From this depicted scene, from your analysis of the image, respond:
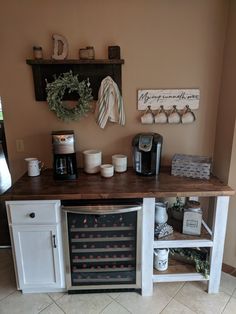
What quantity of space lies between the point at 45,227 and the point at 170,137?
1.36 m

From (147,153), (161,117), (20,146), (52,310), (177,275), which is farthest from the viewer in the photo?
(20,146)

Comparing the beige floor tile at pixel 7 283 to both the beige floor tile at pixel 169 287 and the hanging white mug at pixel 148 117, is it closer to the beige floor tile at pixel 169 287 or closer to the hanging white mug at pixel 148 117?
the beige floor tile at pixel 169 287

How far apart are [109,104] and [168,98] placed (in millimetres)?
545

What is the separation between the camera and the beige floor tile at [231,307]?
164 centimetres

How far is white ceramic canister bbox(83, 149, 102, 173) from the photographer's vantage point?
6.38 ft

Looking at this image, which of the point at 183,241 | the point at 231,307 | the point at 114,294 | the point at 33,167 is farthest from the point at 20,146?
the point at 231,307

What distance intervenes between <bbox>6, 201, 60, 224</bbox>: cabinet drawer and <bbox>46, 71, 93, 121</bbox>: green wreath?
2.64 feet

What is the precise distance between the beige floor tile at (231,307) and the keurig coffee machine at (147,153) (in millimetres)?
1155

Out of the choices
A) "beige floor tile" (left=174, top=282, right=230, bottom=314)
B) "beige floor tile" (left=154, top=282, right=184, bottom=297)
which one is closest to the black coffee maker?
"beige floor tile" (left=154, top=282, right=184, bottom=297)

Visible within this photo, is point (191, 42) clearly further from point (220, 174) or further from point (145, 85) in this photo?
point (220, 174)

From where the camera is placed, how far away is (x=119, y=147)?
2.15 meters

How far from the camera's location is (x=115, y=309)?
1.67 m

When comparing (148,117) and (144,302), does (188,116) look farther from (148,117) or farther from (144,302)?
(144,302)

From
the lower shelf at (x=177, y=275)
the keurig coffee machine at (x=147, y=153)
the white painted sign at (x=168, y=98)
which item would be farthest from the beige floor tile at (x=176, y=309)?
the white painted sign at (x=168, y=98)
